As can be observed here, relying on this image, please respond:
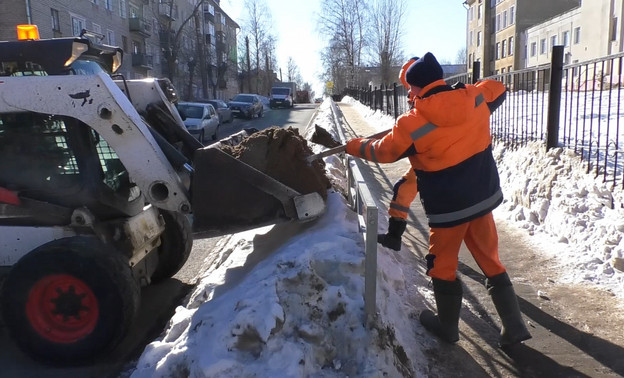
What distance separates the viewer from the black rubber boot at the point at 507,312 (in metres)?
3.51

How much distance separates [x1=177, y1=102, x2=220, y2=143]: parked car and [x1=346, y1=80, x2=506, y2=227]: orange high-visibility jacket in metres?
15.6

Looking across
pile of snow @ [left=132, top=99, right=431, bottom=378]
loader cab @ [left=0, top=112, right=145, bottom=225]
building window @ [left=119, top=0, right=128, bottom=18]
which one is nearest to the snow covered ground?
pile of snow @ [left=132, top=99, right=431, bottom=378]

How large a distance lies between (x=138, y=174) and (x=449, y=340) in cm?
257

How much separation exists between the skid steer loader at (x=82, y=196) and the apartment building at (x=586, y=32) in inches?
1321

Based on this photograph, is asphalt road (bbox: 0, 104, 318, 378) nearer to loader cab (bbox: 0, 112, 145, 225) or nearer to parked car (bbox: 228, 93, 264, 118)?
loader cab (bbox: 0, 112, 145, 225)

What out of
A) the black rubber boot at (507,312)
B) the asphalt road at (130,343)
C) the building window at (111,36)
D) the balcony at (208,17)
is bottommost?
the asphalt road at (130,343)

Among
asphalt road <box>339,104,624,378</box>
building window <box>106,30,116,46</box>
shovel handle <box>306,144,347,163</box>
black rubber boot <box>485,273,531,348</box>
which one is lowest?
asphalt road <box>339,104,624,378</box>

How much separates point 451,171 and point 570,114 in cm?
386

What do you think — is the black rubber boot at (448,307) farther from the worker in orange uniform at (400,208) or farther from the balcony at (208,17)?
the balcony at (208,17)

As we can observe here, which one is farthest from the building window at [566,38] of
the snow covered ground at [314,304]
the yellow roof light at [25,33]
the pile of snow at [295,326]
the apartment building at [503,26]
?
the yellow roof light at [25,33]

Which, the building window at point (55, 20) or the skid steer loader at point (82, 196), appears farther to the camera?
the building window at point (55, 20)

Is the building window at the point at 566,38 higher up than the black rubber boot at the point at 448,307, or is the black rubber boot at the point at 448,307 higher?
the building window at the point at 566,38

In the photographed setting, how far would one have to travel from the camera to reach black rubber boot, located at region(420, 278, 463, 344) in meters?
3.62

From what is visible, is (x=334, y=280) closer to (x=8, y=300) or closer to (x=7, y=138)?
(x=8, y=300)
